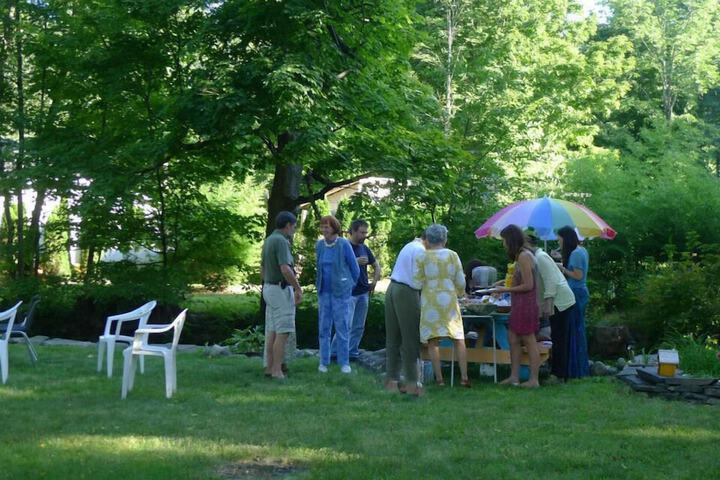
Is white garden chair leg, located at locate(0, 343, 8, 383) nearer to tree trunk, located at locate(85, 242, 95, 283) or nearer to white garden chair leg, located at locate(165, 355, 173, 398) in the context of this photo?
white garden chair leg, located at locate(165, 355, 173, 398)

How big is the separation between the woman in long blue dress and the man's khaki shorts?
2700 millimetres

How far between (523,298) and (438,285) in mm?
929

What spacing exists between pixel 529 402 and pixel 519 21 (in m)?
16.0

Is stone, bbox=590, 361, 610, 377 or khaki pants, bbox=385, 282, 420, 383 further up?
khaki pants, bbox=385, 282, 420, 383

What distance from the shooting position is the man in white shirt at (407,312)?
823 cm

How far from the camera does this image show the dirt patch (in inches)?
205

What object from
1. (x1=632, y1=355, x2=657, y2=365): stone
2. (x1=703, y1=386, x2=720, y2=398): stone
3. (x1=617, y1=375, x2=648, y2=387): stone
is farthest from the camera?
(x1=632, y1=355, x2=657, y2=365): stone

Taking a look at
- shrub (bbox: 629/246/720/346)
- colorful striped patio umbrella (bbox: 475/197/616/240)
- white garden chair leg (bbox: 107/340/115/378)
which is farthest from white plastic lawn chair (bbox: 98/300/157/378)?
shrub (bbox: 629/246/720/346)

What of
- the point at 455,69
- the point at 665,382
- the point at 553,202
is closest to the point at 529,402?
the point at 665,382

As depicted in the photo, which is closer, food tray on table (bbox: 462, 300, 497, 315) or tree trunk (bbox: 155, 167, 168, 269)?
food tray on table (bbox: 462, 300, 497, 315)

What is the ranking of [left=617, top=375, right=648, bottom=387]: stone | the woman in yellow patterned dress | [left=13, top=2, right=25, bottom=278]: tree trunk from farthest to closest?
[left=13, top=2, right=25, bottom=278]: tree trunk → [left=617, top=375, right=648, bottom=387]: stone → the woman in yellow patterned dress

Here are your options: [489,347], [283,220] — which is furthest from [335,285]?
[489,347]

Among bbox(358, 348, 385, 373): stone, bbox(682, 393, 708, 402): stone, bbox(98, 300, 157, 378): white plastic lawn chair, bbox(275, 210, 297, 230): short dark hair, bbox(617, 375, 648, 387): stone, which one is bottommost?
bbox(682, 393, 708, 402): stone

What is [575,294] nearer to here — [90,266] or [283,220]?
[283,220]
